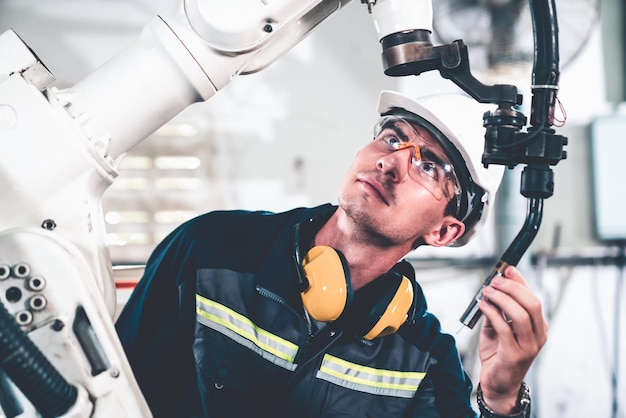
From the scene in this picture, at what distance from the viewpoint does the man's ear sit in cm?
163

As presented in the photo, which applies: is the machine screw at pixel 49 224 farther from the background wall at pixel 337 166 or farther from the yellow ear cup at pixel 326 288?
the background wall at pixel 337 166

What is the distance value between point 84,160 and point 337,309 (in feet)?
2.27

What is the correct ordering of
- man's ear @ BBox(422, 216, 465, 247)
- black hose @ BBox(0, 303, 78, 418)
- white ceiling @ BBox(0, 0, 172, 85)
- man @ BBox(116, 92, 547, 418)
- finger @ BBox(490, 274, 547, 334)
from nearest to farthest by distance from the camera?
black hose @ BBox(0, 303, 78, 418), finger @ BBox(490, 274, 547, 334), man @ BBox(116, 92, 547, 418), man's ear @ BBox(422, 216, 465, 247), white ceiling @ BBox(0, 0, 172, 85)

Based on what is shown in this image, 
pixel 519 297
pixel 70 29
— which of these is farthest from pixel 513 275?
pixel 70 29

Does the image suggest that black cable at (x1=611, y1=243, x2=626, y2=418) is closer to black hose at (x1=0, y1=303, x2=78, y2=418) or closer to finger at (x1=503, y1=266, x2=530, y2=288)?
finger at (x1=503, y1=266, x2=530, y2=288)

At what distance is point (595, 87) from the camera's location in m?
3.33

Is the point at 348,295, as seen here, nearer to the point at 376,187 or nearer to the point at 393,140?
the point at 376,187

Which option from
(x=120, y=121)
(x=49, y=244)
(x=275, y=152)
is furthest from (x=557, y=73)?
(x=275, y=152)

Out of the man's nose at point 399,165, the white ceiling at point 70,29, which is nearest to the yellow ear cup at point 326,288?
the man's nose at point 399,165

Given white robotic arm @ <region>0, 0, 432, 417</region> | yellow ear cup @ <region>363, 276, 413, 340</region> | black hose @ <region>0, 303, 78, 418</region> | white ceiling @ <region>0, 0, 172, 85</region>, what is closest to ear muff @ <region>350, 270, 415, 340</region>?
yellow ear cup @ <region>363, 276, 413, 340</region>

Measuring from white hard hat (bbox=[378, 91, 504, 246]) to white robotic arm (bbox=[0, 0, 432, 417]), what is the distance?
1.84 ft

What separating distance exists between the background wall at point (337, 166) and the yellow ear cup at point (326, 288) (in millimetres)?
1719

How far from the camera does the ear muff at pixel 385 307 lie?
144 cm

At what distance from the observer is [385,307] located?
56.9 inches
